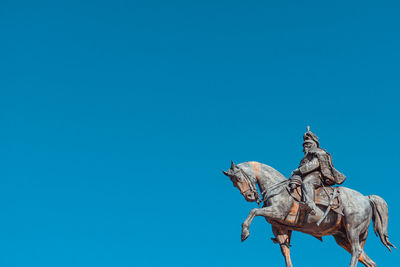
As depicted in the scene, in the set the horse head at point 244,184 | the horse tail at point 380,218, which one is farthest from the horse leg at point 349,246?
the horse head at point 244,184

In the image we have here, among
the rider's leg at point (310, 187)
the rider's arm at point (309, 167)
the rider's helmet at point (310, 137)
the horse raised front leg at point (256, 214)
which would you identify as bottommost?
the horse raised front leg at point (256, 214)

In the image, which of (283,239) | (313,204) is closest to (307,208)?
Answer: (313,204)

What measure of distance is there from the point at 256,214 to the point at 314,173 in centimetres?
244

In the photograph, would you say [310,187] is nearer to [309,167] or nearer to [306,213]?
[309,167]

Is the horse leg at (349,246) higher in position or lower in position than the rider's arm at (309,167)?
lower

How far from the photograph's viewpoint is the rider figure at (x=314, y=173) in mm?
21016

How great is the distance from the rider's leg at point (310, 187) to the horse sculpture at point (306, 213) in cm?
40

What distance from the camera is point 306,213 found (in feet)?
68.9

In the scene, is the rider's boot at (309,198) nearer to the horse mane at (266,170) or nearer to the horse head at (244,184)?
the horse mane at (266,170)

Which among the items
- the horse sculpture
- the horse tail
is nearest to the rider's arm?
the horse sculpture

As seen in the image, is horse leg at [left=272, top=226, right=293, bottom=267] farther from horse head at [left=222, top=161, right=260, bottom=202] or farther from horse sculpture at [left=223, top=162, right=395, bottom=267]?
horse head at [left=222, top=161, right=260, bottom=202]

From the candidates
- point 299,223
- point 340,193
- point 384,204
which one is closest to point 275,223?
point 299,223

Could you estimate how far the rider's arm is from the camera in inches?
836

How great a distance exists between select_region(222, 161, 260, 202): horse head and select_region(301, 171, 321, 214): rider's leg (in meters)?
1.60
